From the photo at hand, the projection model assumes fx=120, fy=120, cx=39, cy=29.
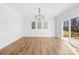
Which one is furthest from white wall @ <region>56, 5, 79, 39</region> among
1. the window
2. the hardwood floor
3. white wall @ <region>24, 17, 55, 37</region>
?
the window

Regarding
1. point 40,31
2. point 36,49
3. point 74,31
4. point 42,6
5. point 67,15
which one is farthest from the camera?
point 40,31

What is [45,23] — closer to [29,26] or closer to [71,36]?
[29,26]

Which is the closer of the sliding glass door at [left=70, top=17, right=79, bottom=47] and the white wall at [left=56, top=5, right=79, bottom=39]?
the white wall at [left=56, top=5, right=79, bottom=39]

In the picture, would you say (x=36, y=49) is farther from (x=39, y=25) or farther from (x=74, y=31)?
(x=39, y=25)

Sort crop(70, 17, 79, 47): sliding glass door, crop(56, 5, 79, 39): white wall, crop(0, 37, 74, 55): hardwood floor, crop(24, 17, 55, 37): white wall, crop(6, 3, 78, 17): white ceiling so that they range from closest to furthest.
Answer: crop(0, 37, 74, 55): hardwood floor, crop(6, 3, 78, 17): white ceiling, crop(56, 5, 79, 39): white wall, crop(70, 17, 79, 47): sliding glass door, crop(24, 17, 55, 37): white wall

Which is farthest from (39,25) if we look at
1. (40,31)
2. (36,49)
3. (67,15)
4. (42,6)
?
(36,49)

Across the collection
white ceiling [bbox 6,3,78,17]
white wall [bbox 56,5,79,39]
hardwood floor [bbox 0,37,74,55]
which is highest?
white ceiling [bbox 6,3,78,17]

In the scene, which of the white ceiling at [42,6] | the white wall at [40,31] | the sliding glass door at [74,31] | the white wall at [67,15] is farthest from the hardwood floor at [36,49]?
the white wall at [40,31]

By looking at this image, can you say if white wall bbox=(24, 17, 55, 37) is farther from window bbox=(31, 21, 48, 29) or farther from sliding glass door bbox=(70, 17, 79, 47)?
sliding glass door bbox=(70, 17, 79, 47)

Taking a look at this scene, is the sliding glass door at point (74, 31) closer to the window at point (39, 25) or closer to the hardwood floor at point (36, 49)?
the hardwood floor at point (36, 49)

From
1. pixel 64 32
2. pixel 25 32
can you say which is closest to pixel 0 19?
pixel 64 32

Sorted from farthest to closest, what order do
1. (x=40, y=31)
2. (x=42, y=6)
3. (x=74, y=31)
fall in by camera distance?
(x=40, y=31) → (x=74, y=31) → (x=42, y=6)

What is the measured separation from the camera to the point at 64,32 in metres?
8.50
